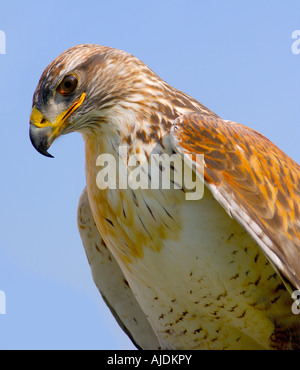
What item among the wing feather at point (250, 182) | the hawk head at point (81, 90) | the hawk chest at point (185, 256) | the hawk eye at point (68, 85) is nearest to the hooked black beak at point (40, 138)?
the hawk head at point (81, 90)

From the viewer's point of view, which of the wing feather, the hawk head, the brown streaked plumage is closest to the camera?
the wing feather

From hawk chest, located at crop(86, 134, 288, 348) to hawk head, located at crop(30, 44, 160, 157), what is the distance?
0.30 meters

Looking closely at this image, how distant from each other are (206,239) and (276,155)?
3.13ft

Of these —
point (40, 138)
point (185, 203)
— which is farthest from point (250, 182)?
point (40, 138)

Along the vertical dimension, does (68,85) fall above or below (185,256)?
above

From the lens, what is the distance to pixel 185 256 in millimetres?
5531

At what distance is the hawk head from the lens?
18.1 feet

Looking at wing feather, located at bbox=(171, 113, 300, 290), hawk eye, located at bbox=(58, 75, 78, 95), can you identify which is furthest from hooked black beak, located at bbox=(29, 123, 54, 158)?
wing feather, located at bbox=(171, 113, 300, 290)

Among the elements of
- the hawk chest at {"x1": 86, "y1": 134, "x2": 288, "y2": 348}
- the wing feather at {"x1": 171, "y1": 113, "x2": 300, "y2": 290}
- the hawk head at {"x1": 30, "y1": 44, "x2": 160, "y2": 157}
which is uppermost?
the hawk head at {"x1": 30, "y1": 44, "x2": 160, "y2": 157}

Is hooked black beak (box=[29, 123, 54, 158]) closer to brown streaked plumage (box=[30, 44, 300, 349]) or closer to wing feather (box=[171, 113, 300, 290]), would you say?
brown streaked plumage (box=[30, 44, 300, 349])

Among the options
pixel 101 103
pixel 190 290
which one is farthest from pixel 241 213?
pixel 101 103

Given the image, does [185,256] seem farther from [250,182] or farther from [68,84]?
[68,84]

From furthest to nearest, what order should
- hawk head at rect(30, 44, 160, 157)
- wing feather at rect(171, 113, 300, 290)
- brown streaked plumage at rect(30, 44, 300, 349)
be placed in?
hawk head at rect(30, 44, 160, 157) → brown streaked plumage at rect(30, 44, 300, 349) → wing feather at rect(171, 113, 300, 290)

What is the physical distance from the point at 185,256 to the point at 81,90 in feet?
4.70
